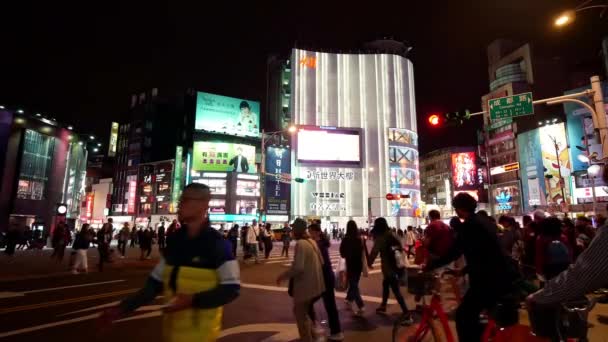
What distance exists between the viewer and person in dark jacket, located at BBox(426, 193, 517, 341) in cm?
364

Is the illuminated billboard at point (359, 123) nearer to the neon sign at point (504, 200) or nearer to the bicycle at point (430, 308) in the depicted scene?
the neon sign at point (504, 200)

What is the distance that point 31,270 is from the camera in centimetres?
1420

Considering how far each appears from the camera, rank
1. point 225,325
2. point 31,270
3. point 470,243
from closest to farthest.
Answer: point 470,243, point 225,325, point 31,270

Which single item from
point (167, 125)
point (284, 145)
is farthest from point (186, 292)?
point (167, 125)

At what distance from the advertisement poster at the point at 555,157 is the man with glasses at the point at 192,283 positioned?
200 ft

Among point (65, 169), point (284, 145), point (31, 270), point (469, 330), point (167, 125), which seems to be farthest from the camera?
point (167, 125)

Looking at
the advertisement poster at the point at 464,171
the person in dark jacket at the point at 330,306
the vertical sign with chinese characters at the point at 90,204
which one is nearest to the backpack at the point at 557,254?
the person in dark jacket at the point at 330,306

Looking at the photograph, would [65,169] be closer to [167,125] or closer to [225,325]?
[225,325]

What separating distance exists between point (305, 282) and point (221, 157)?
6439cm

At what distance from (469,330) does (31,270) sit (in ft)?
52.8

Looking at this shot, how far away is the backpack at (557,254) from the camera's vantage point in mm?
5516

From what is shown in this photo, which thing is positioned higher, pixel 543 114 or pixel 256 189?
pixel 543 114

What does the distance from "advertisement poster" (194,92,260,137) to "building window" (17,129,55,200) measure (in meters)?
32.0

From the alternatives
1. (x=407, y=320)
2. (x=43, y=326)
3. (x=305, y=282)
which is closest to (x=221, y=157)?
(x=43, y=326)
